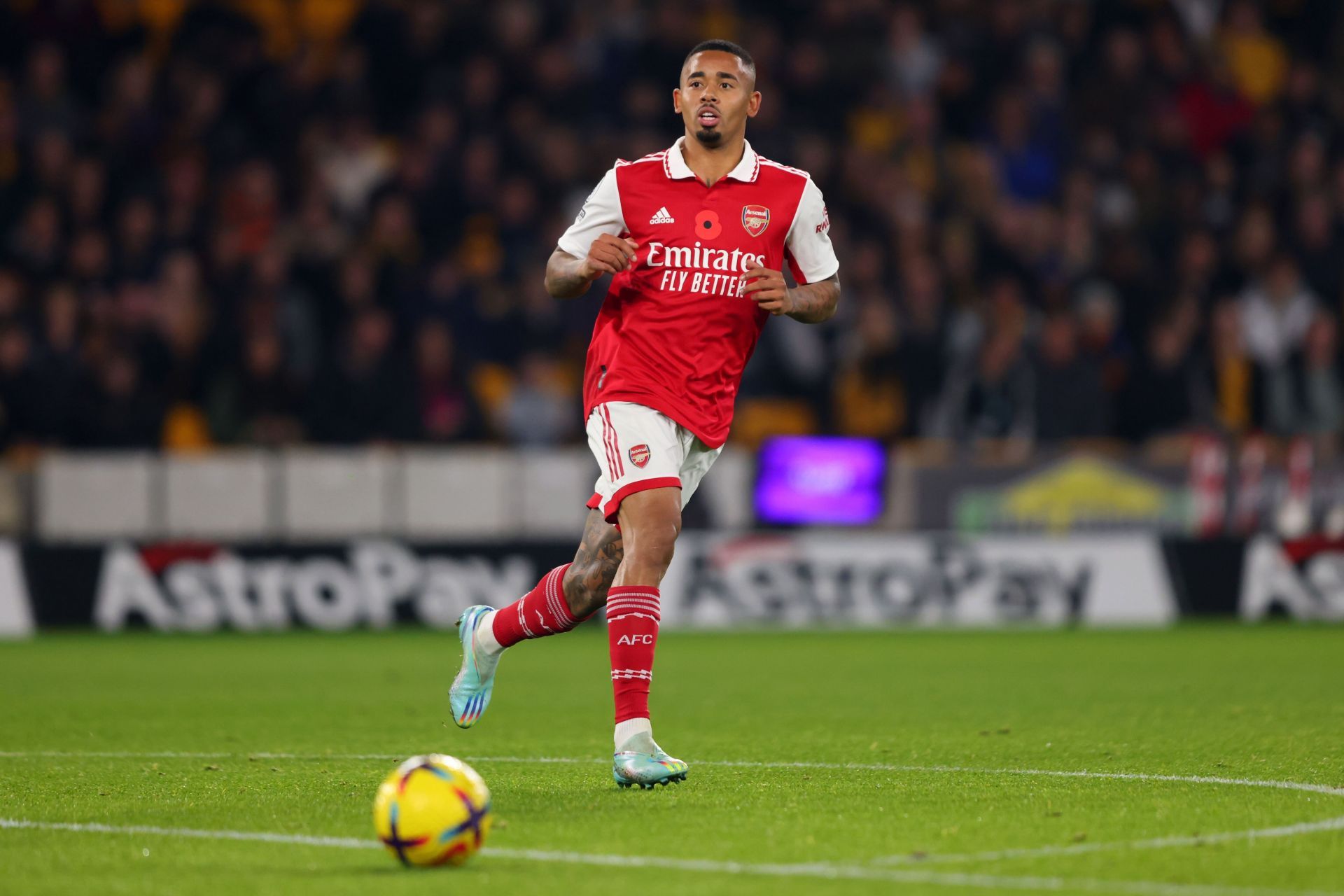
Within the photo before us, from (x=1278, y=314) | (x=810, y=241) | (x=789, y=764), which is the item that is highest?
(x=1278, y=314)

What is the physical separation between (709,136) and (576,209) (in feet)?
35.5

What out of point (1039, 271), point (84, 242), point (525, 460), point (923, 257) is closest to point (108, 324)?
point (84, 242)

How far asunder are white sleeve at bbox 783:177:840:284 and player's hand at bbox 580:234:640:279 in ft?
2.35

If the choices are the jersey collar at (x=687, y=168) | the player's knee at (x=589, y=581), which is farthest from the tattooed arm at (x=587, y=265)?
the player's knee at (x=589, y=581)

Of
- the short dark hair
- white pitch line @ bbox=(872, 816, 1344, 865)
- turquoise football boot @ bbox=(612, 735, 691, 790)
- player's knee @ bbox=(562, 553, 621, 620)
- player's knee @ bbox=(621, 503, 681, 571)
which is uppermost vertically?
the short dark hair

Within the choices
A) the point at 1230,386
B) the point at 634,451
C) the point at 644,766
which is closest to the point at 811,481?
the point at 1230,386

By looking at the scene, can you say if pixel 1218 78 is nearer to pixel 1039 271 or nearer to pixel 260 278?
pixel 1039 271

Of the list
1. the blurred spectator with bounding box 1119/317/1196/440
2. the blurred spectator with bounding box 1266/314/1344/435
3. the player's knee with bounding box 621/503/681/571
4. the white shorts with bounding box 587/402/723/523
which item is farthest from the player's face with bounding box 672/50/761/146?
the blurred spectator with bounding box 1266/314/1344/435

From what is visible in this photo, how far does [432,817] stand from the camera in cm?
481

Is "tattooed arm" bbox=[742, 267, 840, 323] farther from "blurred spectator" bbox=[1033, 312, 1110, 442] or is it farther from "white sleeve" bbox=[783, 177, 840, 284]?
"blurred spectator" bbox=[1033, 312, 1110, 442]

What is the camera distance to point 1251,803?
19.0 feet

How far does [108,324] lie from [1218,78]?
11190 mm

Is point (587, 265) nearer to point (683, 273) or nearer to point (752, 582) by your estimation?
point (683, 273)

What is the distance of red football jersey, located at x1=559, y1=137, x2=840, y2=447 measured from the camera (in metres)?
6.78
